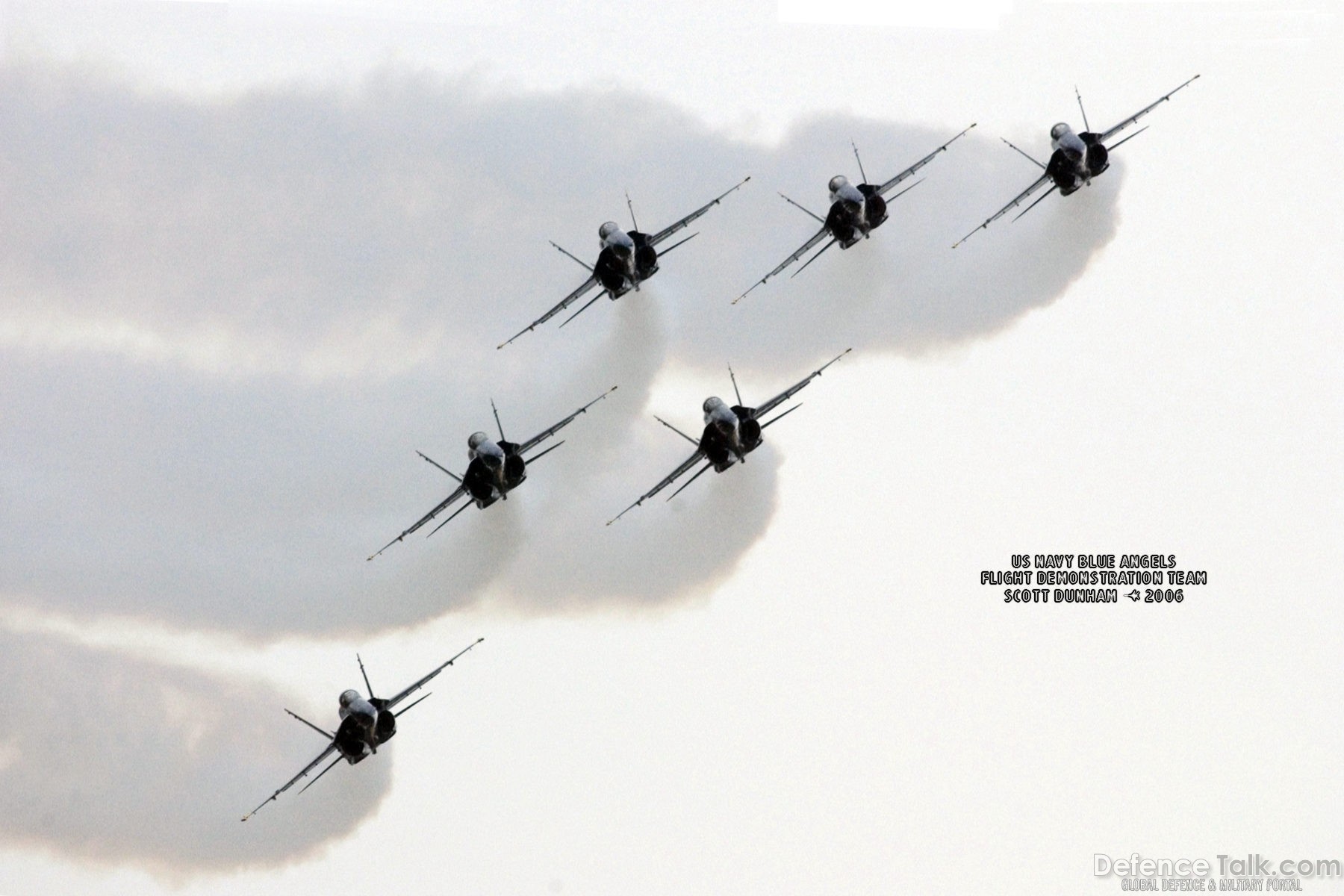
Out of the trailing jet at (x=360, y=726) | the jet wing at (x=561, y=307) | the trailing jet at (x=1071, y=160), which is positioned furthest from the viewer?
the trailing jet at (x=1071, y=160)

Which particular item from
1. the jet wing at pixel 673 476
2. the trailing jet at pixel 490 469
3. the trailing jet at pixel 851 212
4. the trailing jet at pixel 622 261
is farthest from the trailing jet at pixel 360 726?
the trailing jet at pixel 851 212

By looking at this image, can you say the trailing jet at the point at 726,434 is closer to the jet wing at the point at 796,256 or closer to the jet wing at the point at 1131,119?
the jet wing at the point at 796,256

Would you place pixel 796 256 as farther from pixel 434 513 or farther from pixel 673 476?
pixel 434 513

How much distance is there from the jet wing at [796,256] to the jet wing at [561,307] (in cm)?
303

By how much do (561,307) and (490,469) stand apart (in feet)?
11.8

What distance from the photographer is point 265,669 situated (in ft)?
105

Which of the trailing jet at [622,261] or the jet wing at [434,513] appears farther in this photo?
the trailing jet at [622,261]

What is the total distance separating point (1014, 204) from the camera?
108 ft

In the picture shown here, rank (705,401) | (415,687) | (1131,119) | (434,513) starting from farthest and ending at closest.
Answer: (1131,119), (705,401), (434,513), (415,687)

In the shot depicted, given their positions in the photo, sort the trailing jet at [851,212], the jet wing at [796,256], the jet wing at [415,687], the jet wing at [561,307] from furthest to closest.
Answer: the trailing jet at [851,212] → the jet wing at [796,256] → the jet wing at [561,307] → the jet wing at [415,687]

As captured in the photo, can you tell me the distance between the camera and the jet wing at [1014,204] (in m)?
32.7

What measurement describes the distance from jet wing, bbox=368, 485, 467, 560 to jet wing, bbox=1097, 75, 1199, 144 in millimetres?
14597

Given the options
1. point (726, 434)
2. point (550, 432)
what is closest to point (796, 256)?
point (726, 434)

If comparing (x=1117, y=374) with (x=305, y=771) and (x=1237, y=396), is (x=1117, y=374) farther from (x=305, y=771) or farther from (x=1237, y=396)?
(x=305, y=771)
